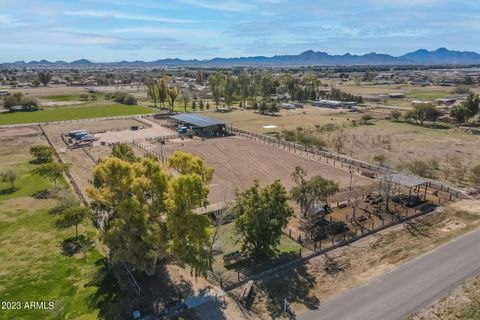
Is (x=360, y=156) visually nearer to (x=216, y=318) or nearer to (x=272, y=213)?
(x=272, y=213)

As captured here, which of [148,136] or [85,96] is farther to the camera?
[85,96]

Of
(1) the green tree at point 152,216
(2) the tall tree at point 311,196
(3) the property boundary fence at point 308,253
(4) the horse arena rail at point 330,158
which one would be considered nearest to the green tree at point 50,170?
(1) the green tree at point 152,216

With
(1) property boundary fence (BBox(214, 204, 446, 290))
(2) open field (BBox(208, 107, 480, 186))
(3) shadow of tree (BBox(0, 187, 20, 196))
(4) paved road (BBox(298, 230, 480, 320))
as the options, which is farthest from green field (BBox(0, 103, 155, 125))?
(4) paved road (BBox(298, 230, 480, 320))

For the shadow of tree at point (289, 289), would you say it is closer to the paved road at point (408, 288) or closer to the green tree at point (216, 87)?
the paved road at point (408, 288)

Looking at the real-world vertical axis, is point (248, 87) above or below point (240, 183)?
above

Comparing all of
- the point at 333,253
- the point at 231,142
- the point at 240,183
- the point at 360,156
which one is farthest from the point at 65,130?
the point at 333,253

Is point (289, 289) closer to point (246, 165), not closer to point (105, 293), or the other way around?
point (105, 293)

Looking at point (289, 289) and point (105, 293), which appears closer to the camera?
point (105, 293)

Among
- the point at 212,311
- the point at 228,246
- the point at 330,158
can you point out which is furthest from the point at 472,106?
the point at 212,311
